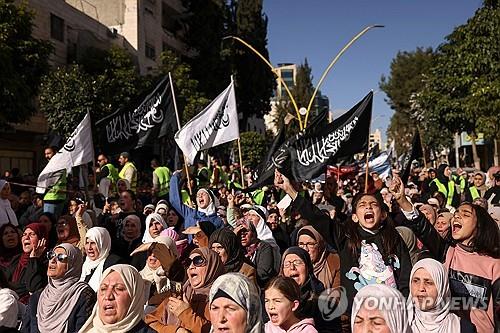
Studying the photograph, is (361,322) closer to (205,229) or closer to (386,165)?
(205,229)

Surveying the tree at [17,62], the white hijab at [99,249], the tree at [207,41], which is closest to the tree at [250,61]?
the tree at [207,41]

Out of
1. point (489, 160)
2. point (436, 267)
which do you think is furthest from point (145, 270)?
point (489, 160)

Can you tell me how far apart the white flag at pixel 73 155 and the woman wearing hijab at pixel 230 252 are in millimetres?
4535

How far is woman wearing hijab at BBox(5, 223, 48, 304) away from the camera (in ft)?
16.0

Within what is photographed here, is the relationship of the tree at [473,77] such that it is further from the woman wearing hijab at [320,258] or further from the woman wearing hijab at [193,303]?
the woman wearing hijab at [193,303]

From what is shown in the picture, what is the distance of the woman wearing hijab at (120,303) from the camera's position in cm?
335

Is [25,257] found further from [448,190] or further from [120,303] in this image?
[448,190]

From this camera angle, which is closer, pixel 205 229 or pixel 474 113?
pixel 205 229

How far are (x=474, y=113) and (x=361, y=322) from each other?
22.4 metres

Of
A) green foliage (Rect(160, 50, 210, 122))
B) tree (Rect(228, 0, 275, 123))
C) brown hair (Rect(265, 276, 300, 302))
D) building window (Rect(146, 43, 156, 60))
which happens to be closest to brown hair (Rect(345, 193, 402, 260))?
brown hair (Rect(265, 276, 300, 302))

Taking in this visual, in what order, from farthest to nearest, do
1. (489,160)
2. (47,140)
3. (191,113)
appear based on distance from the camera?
(489,160)
(191,113)
(47,140)

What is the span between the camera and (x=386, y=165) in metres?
15.7

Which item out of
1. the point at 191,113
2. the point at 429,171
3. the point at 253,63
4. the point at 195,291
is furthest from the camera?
the point at 253,63

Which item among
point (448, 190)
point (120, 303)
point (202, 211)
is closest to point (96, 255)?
point (120, 303)
